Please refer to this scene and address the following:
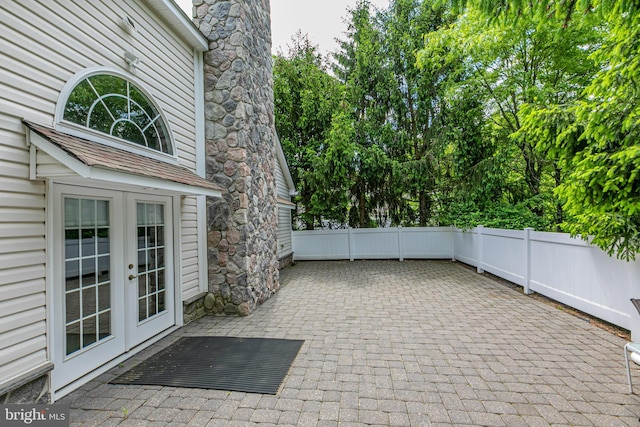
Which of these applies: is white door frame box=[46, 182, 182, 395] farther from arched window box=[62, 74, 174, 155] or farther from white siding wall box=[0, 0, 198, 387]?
arched window box=[62, 74, 174, 155]

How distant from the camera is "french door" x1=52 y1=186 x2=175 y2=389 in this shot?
2879 mm

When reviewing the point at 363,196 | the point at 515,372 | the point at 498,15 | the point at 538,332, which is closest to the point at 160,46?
the point at 498,15

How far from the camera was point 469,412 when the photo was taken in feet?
7.95

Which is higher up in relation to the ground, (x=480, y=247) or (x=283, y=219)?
(x=283, y=219)

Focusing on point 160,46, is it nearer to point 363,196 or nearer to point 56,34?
point 56,34

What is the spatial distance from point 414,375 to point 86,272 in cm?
362

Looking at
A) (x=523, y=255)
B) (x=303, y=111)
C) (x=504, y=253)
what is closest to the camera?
(x=523, y=255)

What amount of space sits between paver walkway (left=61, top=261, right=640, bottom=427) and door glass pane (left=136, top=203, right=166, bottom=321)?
0.56 metres

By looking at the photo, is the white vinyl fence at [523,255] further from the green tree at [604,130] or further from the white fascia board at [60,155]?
the white fascia board at [60,155]

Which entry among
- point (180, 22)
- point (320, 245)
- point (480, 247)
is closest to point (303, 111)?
point (320, 245)

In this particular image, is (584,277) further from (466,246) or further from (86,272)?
(86,272)

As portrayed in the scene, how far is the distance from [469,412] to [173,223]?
439 cm

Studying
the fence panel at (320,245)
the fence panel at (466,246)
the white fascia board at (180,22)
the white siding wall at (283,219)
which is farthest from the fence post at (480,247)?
the white fascia board at (180,22)

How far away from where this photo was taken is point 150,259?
4152 mm
